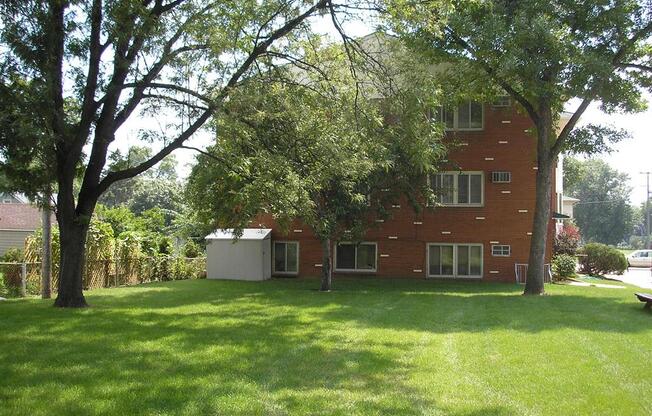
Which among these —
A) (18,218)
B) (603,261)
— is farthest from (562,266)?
(18,218)

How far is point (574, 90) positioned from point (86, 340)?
15.2 meters

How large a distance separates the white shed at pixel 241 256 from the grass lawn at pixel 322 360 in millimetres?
12149

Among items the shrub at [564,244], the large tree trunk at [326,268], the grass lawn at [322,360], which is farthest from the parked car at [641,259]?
the grass lawn at [322,360]

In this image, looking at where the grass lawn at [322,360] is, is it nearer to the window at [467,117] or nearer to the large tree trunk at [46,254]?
the large tree trunk at [46,254]

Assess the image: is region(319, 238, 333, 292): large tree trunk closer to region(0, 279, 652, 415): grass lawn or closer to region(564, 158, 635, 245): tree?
region(0, 279, 652, 415): grass lawn

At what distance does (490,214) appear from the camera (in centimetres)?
2698

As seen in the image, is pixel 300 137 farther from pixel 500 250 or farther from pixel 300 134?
pixel 500 250

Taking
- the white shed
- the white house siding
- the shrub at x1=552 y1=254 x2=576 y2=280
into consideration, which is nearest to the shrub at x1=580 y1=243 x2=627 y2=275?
the shrub at x1=552 y1=254 x2=576 y2=280

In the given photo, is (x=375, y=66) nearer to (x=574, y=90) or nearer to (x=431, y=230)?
(x=574, y=90)

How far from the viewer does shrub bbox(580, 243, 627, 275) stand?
3791 cm

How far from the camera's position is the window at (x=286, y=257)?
2911cm

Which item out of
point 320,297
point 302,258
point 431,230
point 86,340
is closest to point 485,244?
point 431,230

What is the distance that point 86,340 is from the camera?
9.64 meters

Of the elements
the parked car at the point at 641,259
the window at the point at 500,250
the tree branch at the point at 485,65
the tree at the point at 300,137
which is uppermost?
the tree branch at the point at 485,65
